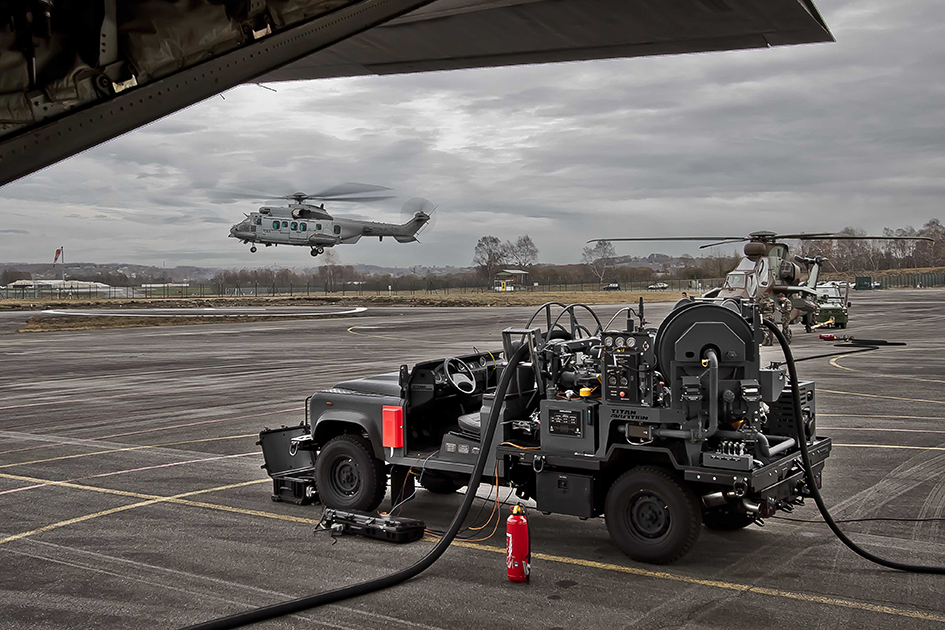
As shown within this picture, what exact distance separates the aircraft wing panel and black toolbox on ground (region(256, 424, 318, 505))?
521cm

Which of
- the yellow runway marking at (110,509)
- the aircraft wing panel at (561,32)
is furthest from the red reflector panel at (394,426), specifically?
the aircraft wing panel at (561,32)

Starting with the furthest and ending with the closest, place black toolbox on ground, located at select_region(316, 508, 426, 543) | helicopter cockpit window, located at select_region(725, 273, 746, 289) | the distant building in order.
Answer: the distant building → helicopter cockpit window, located at select_region(725, 273, 746, 289) → black toolbox on ground, located at select_region(316, 508, 426, 543)

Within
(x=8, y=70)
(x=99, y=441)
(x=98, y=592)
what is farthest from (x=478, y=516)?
(x=99, y=441)

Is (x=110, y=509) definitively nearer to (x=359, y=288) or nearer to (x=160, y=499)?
(x=160, y=499)

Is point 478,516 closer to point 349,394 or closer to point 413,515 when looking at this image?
point 413,515

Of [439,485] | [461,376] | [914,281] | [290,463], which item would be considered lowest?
[439,485]

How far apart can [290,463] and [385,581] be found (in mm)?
3671

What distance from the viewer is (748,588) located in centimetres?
662

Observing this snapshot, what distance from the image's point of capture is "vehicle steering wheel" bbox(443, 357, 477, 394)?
350 inches

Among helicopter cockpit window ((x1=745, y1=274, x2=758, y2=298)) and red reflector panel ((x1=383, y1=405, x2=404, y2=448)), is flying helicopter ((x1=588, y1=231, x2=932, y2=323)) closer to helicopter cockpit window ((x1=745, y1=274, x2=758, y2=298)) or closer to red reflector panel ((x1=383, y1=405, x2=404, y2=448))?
helicopter cockpit window ((x1=745, y1=274, x2=758, y2=298))

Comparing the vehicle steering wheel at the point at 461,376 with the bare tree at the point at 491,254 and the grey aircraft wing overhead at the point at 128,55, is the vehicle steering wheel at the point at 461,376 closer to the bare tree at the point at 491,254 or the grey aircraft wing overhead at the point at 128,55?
the grey aircraft wing overhead at the point at 128,55

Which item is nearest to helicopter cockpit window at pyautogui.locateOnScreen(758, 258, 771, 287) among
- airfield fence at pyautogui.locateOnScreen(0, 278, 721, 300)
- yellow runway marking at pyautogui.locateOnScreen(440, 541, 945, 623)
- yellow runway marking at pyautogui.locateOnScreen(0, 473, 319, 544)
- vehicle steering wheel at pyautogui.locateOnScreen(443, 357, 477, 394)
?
vehicle steering wheel at pyautogui.locateOnScreen(443, 357, 477, 394)

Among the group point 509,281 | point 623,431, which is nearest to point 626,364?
point 623,431

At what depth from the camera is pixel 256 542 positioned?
8008 mm
